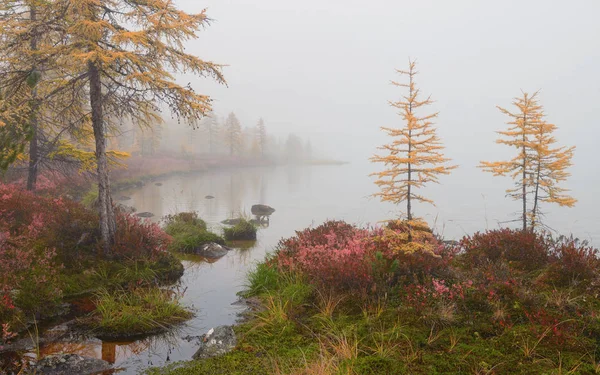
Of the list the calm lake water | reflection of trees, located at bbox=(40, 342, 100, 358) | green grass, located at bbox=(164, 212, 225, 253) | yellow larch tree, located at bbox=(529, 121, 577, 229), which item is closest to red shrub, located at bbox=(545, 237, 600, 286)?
the calm lake water

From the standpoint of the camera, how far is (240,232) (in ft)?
54.9

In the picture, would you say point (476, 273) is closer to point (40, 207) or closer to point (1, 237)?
point (1, 237)

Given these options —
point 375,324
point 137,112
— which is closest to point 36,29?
point 137,112

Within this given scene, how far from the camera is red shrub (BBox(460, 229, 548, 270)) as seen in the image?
924 cm

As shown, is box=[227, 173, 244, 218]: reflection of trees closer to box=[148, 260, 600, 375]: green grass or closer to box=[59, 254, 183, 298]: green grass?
box=[59, 254, 183, 298]: green grass

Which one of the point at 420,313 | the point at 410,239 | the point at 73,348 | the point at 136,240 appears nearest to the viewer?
the point at 73,348

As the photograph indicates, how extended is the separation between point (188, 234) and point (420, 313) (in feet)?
34.2

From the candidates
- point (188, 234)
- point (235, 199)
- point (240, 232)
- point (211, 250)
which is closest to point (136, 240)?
point (211, 250)

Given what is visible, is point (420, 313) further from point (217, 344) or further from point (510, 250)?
point (510, 250)

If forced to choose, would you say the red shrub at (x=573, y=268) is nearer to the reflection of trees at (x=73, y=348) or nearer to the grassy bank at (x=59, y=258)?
the reflection of trees at (x=73, y=348)

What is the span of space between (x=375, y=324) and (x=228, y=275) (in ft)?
19.9

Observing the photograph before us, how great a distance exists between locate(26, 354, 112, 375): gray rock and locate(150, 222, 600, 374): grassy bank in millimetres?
891

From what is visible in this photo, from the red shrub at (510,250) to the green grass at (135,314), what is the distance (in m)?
7.00

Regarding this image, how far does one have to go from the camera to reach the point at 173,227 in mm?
16109
